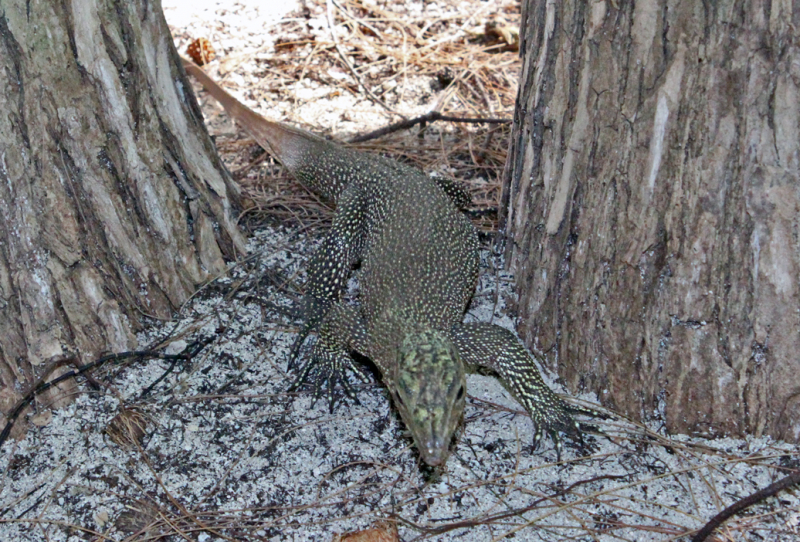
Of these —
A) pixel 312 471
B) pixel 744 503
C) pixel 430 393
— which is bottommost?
pixel 312 471

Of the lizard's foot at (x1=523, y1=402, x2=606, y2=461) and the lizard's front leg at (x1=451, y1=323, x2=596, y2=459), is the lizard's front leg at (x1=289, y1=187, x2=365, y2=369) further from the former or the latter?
the lizard's foot at (x1=523, y1=402, x2=606, y2=461)

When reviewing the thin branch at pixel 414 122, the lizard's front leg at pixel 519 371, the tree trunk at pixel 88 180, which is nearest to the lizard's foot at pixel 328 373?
the lizard's front leg at pixel 519 371

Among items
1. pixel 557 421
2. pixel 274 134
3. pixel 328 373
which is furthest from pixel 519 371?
pixel 274 134

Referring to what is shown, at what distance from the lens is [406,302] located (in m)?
3.78

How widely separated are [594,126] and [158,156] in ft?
7.89

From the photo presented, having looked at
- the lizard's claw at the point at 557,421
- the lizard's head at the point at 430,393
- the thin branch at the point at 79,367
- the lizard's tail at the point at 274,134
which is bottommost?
the lizard's claw at the point at 557,421

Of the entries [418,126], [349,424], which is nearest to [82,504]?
[349,424]

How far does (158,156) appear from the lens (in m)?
3.82

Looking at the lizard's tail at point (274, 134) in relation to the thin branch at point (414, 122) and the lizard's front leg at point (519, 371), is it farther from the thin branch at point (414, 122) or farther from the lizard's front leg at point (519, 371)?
the lizard's front leg at point (519, 371)

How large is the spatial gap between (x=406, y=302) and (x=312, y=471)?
1.06 metres

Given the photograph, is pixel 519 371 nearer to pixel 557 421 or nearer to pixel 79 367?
pixel 557 421

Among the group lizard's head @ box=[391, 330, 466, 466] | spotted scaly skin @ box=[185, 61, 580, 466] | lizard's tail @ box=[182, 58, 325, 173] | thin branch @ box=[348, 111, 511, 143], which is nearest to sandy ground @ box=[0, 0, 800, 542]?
spotted scaly skin @ box=[185, 61, 580, 466]

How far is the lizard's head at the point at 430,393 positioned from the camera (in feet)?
9.50

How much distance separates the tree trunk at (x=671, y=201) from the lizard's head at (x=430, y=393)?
2.70 ft
